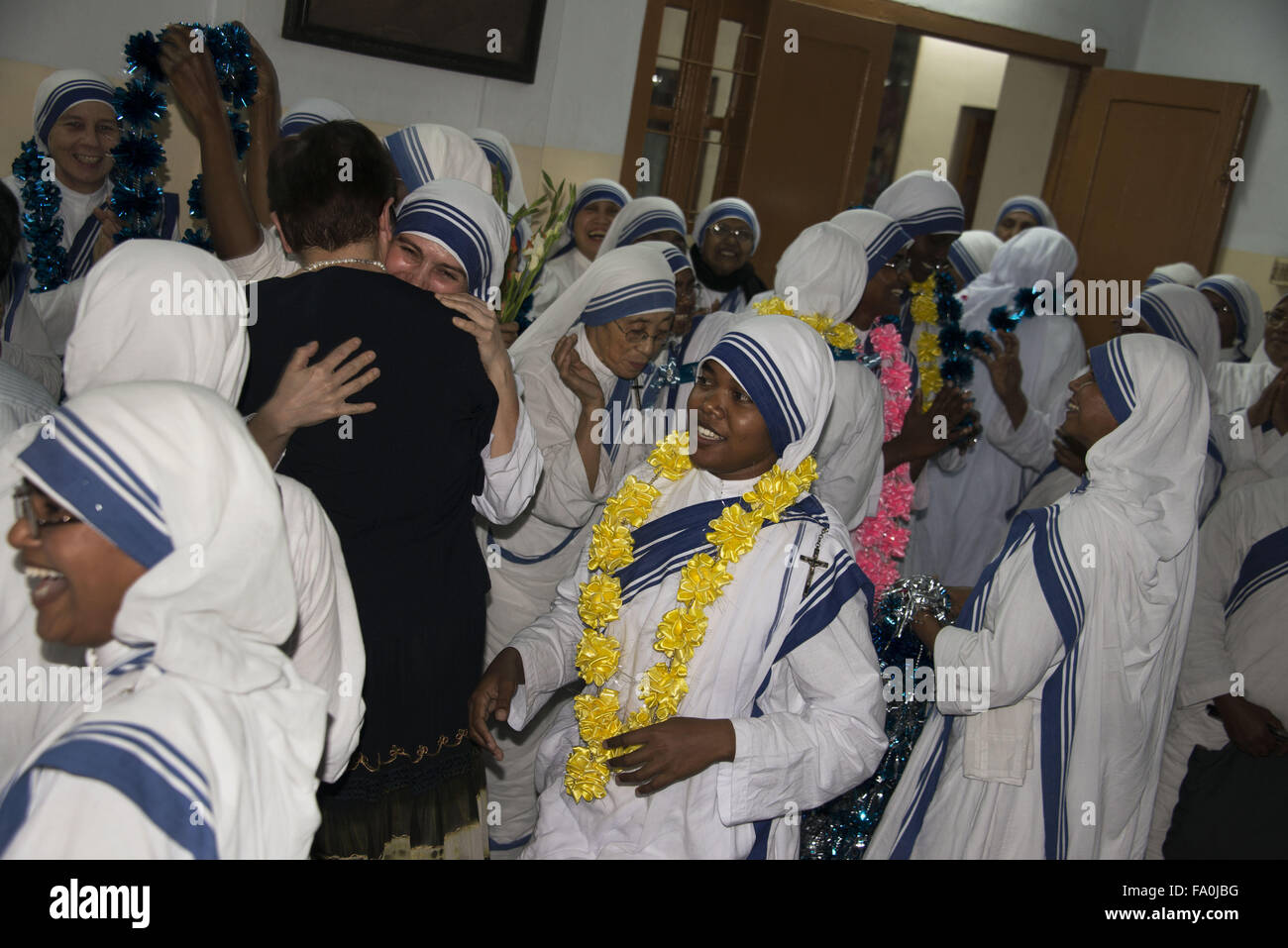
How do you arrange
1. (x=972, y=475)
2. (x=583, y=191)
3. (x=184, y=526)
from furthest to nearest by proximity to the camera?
(x=583, y=191) → (x=972, y=475) → (x=184, y=526)

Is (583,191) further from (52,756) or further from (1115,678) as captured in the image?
(52,756)

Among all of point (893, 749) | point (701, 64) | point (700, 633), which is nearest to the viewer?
point (700, 633)

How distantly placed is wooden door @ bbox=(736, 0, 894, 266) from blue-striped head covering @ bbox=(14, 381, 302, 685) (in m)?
6.69

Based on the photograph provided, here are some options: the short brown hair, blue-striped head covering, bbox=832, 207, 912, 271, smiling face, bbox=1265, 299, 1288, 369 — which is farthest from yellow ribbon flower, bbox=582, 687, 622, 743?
smiling face, bbox=1265, 299, 1288, 369

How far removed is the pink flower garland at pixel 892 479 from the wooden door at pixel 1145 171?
482cm

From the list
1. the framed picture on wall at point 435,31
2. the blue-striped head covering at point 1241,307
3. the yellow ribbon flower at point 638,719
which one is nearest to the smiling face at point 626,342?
the yellow ribbon flower at point 638,719

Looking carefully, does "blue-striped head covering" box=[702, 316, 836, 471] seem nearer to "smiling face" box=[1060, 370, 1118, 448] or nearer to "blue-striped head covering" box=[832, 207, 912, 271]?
"smiling face" box=[1060, 370, 1118, 448]

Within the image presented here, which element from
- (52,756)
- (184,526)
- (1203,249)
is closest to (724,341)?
(184,526)

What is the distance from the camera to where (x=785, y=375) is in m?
2.46

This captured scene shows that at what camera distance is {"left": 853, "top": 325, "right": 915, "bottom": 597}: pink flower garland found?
4441mm

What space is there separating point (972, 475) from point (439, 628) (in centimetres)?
400

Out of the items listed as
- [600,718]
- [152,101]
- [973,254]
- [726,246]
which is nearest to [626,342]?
[600,718]

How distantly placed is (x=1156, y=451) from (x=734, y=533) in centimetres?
117

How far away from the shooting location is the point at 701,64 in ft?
24.8
